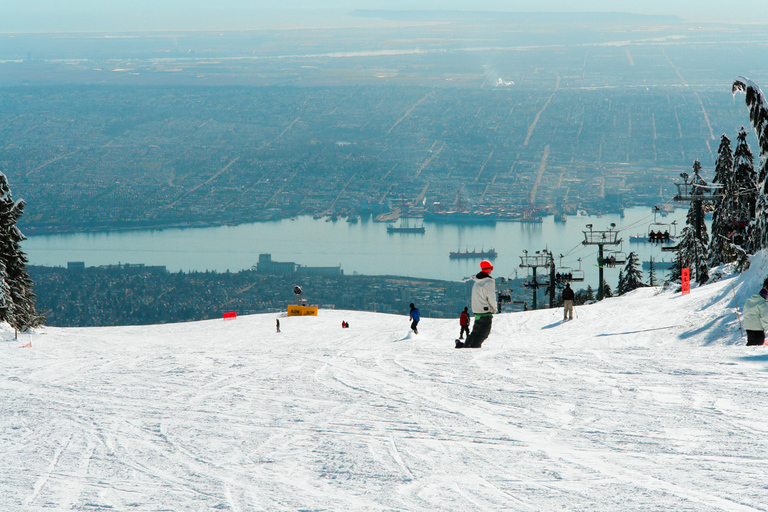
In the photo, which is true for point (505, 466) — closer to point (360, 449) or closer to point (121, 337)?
point (360, 449)

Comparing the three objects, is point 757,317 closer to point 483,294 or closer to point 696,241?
point 483,294

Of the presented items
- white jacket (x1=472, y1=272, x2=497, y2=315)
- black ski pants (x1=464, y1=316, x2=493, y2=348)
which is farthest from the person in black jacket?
white jacket (x1=472, y1=272, x2=497, y2=315)

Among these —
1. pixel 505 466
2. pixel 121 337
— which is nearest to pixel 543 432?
pixel 505 466

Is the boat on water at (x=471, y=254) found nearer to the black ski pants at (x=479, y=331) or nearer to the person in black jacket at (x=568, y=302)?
the person in black jacket at (x=568, y=302)

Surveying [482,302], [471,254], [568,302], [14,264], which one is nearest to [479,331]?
[482,302]

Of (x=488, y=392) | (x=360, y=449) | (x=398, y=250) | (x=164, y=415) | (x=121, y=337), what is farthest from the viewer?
(x=398, y=250)

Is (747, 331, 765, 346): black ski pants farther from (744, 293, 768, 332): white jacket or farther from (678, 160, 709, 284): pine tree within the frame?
(678, 160, 709, 284): pine tree
